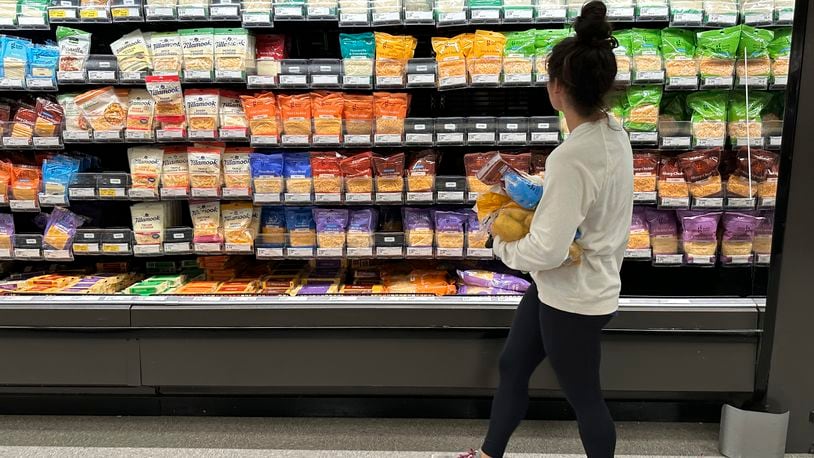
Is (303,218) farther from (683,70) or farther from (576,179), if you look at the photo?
(683,70)

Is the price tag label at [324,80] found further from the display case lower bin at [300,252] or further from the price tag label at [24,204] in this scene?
the price tag label at [24,204]

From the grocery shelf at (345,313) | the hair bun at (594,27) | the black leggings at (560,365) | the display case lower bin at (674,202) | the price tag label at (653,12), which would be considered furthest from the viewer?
the display case lower bin at (674,202)

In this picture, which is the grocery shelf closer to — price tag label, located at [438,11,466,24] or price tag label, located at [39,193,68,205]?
price tag label, located at [39,193,68,205]

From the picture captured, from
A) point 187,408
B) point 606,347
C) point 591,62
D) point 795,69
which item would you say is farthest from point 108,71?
point 795,69

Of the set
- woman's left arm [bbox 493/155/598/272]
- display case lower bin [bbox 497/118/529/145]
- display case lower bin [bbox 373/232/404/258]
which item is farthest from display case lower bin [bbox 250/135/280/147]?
woman's left arm [bbox 493/155/598/272]

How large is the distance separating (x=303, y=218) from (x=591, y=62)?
163cm

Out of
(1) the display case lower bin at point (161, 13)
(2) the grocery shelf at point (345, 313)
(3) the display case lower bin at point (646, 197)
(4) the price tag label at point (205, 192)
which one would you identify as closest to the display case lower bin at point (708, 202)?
(3) the display case lower bin at point (646, 197)

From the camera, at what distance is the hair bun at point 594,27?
148 cm

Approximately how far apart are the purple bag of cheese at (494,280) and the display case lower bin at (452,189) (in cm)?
35

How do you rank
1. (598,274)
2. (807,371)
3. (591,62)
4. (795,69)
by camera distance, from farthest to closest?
(807,371), (795,69), (598,274), (591,62)

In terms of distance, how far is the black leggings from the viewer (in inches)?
66.2

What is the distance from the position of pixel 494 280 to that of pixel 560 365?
886 mm

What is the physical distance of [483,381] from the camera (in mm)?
2344

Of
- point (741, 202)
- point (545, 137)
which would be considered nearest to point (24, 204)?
point (545, 137)
